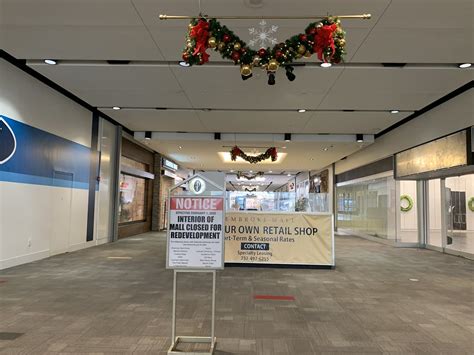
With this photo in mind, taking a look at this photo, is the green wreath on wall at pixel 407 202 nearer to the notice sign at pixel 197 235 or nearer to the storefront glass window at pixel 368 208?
the storefront glass window at pixel 368 208

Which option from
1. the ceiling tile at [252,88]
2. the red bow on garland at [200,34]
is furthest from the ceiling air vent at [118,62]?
the red bow on garland at [200,34]

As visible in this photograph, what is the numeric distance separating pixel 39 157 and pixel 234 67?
4.51 meters

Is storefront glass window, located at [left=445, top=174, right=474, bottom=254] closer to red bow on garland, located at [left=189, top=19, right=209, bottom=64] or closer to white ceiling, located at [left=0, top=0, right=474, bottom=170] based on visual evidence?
white ceiling, located at [left=0, top=0, right=474, bottom=170]

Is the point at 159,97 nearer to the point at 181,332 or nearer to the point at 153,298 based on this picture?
the point at 153,298

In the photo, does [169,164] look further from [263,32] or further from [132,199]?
[263,32]

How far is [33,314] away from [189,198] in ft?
8.07

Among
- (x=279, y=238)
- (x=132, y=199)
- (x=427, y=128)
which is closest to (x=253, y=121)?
(x=279, y=238)

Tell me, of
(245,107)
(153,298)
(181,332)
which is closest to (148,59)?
(245,107)

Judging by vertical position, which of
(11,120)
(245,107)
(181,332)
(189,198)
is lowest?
(181,332)

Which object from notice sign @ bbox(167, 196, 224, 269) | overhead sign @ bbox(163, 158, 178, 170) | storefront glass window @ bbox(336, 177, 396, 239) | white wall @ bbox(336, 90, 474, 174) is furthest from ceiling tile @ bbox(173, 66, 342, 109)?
overhead sign @ bbox(163, 158, 178, 170)

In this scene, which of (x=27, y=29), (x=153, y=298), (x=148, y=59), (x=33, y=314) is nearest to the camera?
(x=33, y=314)

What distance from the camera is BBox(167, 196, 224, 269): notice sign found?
10.9 ft

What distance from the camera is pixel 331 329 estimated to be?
3.88 metres

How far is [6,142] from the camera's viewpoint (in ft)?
21.8
